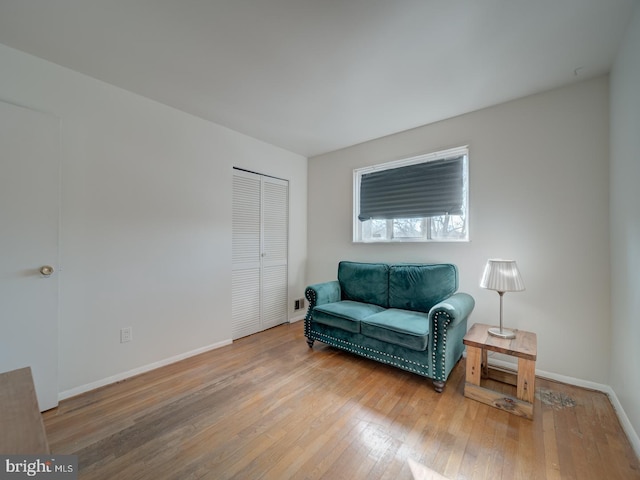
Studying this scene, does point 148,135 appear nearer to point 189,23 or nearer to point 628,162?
point 189,23

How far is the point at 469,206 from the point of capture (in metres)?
2.70

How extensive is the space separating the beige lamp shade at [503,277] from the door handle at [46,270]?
10.8 feet

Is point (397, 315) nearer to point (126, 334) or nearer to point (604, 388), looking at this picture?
point (604, 388)

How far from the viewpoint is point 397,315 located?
2553 millimetres

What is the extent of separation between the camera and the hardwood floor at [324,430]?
1.40 metres

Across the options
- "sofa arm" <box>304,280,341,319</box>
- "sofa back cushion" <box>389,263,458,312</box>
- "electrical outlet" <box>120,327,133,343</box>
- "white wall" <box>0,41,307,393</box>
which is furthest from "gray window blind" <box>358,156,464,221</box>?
"electrical outlet" <box>120,327,133,343</box>

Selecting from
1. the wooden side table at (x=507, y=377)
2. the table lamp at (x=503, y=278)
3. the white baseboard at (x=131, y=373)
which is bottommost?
the white baseboard at (x=131, y=373)

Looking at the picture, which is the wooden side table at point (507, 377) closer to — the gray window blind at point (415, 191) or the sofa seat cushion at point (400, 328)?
the sofa seat cushion at point (400, 328)

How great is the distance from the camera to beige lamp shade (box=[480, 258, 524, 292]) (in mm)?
2004

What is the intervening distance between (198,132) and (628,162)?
3.56m

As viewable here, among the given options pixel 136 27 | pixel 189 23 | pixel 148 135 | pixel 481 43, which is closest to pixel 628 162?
pixel 481 43

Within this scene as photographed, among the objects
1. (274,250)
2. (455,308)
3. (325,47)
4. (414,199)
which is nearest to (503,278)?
(455,308)

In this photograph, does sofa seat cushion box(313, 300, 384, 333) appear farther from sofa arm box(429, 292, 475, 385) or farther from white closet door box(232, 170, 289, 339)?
white closet door box(232, 170, 289, 339)

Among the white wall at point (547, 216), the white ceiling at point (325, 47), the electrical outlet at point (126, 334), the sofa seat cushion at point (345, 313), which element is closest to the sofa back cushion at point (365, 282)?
the sofa seat cushion at point (345, 313)
